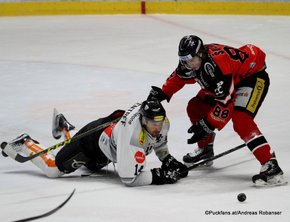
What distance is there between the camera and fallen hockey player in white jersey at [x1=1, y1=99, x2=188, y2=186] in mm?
4656

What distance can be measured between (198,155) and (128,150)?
3.43 ft

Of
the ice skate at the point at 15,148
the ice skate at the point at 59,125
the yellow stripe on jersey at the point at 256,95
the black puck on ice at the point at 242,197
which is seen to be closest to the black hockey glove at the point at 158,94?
the yellow stripe on jersey at the point at 256,95

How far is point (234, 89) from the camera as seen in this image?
4.86 metres

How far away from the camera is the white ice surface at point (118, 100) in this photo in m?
4.10

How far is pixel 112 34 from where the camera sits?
39.3ft

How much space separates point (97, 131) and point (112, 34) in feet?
22.9

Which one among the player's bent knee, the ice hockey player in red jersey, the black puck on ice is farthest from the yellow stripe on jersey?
the player's bent knee

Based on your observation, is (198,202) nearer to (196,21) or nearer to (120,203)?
(120,203)

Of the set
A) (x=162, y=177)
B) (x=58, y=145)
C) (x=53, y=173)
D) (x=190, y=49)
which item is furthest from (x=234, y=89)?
(x=53, y=173)

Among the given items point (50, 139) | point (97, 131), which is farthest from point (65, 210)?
point (50, 139)

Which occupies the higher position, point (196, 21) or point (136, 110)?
point (136, 110)

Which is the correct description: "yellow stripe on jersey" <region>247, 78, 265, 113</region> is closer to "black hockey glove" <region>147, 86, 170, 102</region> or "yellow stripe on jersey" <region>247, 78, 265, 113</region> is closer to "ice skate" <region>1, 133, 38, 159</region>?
"black hockey glove" <region>147, 86, 170, 102</region>

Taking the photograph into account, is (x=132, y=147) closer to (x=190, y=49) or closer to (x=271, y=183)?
(x=190, y=49)

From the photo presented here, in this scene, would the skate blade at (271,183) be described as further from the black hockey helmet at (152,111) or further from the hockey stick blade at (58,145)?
the hockey stick blade at (58,145)
